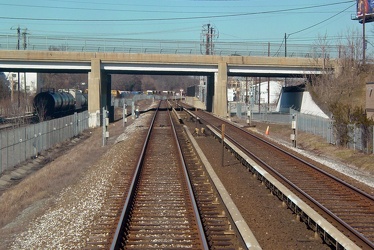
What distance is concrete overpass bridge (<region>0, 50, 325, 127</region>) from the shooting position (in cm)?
4878

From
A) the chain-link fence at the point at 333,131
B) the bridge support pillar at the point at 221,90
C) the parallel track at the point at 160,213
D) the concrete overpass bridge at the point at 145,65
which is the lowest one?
the parallel track at the point at 160,213

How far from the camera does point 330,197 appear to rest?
12836 millimetres

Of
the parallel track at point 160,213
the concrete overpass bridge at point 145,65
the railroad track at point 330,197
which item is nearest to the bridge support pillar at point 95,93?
the concrete overpass bridge at point 145,65

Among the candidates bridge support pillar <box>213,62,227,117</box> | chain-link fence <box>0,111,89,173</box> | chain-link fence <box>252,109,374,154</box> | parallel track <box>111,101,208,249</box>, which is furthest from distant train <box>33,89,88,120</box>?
parallel track <box>111,101,208,249</box>

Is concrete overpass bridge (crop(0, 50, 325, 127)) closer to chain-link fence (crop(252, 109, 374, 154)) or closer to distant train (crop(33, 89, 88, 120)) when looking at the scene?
distant train (crop(33, 89, 88, 120))

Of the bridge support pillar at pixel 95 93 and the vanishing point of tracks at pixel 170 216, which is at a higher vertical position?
the bridge support pillar at pixel 95 93

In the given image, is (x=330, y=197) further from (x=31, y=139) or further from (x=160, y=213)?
(x=31, y=139)

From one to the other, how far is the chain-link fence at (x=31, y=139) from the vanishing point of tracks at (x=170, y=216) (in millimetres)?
8774

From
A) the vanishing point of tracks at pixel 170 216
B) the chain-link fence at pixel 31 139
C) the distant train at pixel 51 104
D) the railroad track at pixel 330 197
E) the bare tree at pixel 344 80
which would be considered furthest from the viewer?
the distant train at pixel 51 104

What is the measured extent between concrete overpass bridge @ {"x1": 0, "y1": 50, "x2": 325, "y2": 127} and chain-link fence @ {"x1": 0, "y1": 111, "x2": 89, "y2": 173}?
9962mm

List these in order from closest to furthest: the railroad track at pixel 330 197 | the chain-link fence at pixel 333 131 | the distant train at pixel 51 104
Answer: the railroad track at pixel 330 197
the chain-link fence at pixel 333 131
the distant train at pixel 51 104

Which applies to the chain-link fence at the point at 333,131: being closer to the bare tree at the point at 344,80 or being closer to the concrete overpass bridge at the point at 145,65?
the bare tree at the point at 344,80

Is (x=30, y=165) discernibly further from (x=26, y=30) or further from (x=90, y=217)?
(x=26, y=30)

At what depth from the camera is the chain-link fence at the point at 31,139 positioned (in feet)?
75.7
